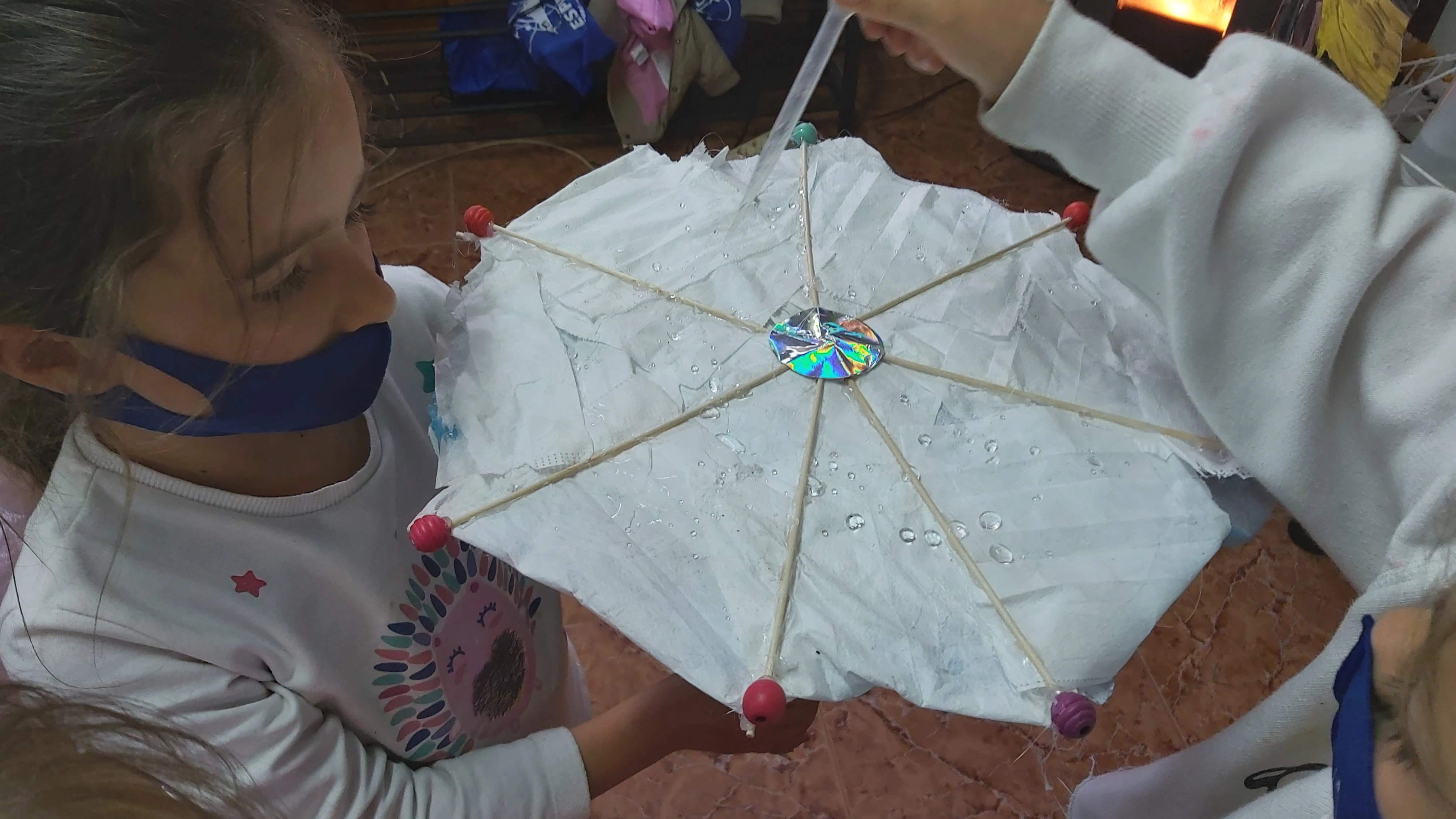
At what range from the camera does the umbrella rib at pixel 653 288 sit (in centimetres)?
61

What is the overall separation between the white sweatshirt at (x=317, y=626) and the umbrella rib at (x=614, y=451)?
17cm

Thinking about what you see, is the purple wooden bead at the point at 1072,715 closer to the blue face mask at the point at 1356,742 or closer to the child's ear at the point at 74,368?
the blue face mask at the point at 1356,742

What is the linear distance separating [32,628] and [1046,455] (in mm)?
558

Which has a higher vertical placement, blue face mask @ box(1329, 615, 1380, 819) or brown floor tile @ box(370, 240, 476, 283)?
blue face mask @ box(1329, 615, 1380, 819)

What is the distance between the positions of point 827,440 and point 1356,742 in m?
0.29

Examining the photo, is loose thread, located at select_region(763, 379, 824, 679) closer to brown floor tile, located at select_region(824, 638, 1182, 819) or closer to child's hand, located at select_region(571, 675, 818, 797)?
child's hand, located at select_region(571, 675, 818, 797)

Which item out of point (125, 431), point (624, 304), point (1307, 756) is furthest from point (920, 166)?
point (125, 431)

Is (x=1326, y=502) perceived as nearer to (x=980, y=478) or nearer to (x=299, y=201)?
(x=980, y=478)

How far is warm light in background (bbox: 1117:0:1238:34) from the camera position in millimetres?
1323

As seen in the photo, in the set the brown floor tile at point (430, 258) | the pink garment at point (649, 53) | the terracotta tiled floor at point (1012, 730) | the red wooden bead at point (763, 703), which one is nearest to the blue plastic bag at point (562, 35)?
the pink garment at point (649, 53)

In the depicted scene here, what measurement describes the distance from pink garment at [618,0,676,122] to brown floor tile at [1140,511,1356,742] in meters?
1.15

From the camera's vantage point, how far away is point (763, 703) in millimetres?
417

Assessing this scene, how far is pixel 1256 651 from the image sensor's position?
3.89ft

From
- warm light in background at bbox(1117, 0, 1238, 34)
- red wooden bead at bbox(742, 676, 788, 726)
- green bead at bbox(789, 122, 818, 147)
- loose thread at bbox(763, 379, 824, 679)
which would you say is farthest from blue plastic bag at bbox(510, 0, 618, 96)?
red wooden bead at bbox(742, 676, 788, 726)
